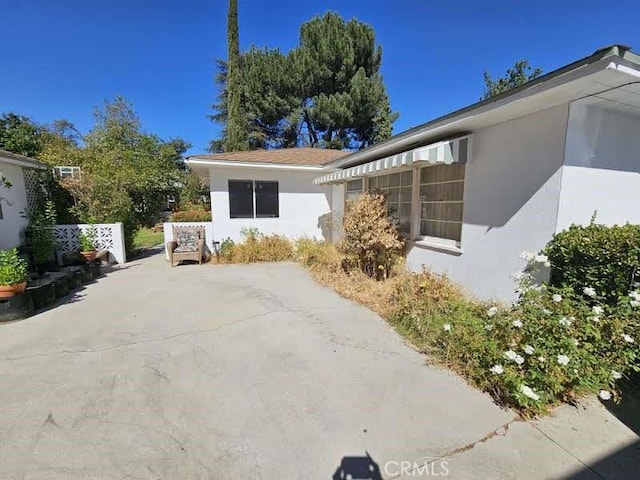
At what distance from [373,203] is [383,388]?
5.30 m

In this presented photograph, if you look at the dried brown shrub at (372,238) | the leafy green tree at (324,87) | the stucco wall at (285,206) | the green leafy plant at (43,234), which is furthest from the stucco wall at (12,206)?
the leafy green tree at (324,87)

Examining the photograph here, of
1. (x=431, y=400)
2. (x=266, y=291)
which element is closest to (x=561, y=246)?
(x=431, y=400)

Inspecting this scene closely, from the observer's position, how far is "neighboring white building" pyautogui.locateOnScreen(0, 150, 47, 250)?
359 inches

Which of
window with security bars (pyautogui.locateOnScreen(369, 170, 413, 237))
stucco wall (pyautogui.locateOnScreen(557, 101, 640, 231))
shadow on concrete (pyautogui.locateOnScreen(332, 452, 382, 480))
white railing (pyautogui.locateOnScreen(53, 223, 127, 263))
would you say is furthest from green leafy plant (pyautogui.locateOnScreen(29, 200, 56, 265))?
stucco wall (pyautogui.locateOnScreen(557, 101, 640, 231))

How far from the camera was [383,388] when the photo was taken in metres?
3.75

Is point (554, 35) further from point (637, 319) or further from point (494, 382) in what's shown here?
point (494, 382)

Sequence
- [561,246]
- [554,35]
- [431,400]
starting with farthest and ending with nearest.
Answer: [554,35] < [561,246] < [431,400]

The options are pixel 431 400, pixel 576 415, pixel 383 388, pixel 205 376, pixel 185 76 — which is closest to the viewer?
pixel 576 415

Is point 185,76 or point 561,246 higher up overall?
point 185,76

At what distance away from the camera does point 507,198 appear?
564cm

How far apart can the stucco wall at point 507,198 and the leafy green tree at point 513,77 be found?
2578 centimetres

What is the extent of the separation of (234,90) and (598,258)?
79.5ft

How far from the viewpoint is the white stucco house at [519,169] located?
436cm

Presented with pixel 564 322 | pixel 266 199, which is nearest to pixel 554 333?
pixel 564 322
